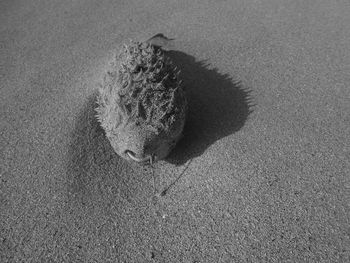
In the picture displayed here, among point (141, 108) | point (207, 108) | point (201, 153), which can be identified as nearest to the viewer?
point (141, 108)

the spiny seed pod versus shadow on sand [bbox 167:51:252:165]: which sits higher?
the spiny seed pod

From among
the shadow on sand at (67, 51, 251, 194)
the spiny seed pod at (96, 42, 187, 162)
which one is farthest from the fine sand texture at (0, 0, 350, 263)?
the spiny seed pod at (96, 42, 187, 162)

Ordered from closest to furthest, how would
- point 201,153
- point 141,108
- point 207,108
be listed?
point 141,108
point 201,153
point 207,108

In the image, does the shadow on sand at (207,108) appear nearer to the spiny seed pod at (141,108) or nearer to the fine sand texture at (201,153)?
the fine sand texture at (201,153)

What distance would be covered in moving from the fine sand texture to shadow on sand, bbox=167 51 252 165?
0.01 m

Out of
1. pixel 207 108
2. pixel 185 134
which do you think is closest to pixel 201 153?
pixel 185 134

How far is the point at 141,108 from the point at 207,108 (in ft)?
2.95

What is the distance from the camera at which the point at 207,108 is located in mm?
3209

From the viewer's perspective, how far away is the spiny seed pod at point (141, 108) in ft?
8.07

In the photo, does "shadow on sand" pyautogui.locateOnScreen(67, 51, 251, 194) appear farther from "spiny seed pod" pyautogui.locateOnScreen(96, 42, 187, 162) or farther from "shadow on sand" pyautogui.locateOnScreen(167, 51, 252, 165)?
"spiny seed pod" pyautogui.locateOnScreen(96, 42, 187, 162)

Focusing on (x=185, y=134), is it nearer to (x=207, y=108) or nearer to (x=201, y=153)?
(x=201, y=153)

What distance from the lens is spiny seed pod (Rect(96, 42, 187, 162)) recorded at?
2461 mm

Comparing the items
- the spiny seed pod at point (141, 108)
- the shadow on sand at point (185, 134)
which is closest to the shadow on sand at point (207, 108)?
the shadow on sand at point (185, 134)

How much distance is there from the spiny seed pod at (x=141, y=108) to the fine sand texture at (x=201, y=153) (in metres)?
0.34
